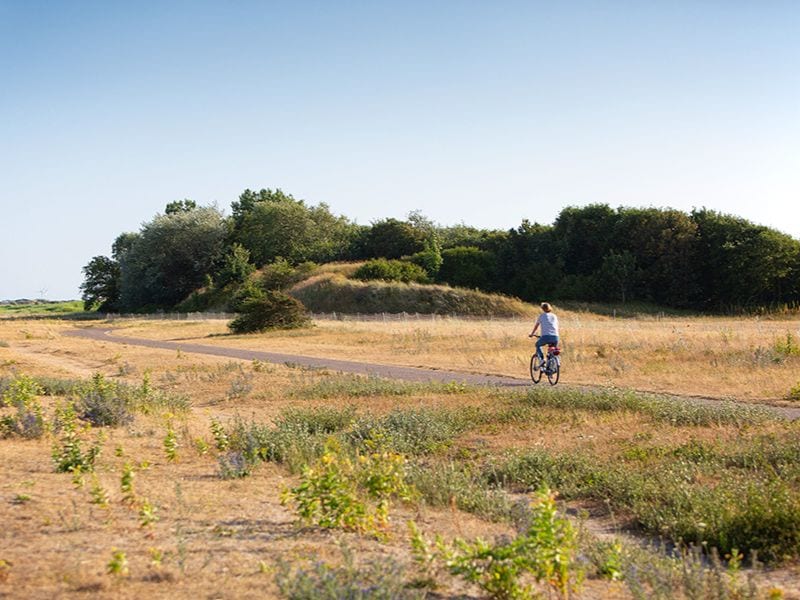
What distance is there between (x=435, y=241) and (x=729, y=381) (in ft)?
198

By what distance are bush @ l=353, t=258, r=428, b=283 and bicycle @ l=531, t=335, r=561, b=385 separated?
47.4m

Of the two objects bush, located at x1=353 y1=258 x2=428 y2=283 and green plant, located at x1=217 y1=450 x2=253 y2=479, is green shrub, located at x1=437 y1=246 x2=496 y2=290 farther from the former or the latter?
green plant, located at x1=217 y1=450 x2=253 y2=479

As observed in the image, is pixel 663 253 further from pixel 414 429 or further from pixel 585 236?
pixel 414 429

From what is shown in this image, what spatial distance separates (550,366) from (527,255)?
52409 millimetres

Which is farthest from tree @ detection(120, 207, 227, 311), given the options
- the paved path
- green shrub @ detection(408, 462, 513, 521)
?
green shrub @ detection(408, 462, 513, 521)

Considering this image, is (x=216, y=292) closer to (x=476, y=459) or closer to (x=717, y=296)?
(x=717, y=296)

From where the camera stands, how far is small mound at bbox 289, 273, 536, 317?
57.4 meters

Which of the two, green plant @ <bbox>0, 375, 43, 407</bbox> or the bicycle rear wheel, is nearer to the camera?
green plant @ <bbox>0, 375, 43, 407</bbox>

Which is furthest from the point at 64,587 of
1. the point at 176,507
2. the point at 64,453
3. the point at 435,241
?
the point at 435,241

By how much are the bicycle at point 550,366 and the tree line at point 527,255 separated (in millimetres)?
44280

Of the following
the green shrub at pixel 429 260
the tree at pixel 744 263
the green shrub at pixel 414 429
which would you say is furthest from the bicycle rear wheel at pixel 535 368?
the green shrub at pixel 429 260

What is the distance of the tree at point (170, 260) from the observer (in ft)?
286

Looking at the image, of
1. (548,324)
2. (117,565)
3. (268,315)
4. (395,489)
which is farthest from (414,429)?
(268,315)

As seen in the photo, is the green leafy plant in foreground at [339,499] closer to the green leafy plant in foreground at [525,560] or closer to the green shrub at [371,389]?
the green leafy plant in foreground at [525,560]
